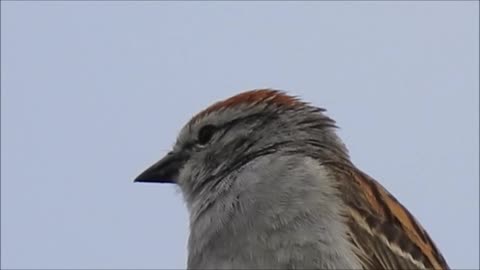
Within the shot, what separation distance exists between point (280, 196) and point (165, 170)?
1514 millimetres

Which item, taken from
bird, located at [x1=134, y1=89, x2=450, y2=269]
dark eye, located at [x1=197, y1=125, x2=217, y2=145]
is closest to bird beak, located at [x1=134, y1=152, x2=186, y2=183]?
bird, located at [x1=134, y1=89, x2=450, y2=269]

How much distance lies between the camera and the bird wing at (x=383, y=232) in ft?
18.1

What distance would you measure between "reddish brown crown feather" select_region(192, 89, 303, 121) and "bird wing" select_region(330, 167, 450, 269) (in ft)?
2.78

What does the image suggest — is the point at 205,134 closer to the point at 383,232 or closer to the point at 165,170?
the point at 165,170

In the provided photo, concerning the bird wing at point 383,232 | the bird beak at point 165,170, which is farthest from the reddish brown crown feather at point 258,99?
the bird wing at point 383,232

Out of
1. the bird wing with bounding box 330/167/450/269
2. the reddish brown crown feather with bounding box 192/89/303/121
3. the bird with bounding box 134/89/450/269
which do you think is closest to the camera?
the bird with bounding box 134/89/450/269

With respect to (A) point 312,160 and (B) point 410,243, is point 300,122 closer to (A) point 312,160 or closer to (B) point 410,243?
(A) point 312,160

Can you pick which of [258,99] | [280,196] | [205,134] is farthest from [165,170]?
[280,196]

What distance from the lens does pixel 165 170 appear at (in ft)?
22.5

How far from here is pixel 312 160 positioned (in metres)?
5.94

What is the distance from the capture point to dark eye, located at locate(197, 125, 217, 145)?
6.75 meters

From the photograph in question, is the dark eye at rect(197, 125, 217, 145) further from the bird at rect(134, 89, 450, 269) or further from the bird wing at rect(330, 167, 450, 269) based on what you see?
the bird wing at rect(330, 167, 450, 269)

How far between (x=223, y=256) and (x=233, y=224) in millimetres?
212

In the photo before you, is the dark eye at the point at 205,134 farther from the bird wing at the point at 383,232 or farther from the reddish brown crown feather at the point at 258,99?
the bird wing at the point at 383,232
